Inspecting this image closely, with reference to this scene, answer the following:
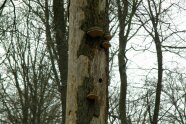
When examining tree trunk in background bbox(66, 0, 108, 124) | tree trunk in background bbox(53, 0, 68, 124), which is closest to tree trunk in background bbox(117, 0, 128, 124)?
tree trunk in background bbox(53, 0, 68, 124)

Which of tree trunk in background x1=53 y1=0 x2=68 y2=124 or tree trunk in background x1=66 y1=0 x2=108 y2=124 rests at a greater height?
tree trunk in background x1=53 y1=0 x2=68 y2=124

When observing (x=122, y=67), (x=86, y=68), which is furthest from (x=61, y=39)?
(x=86, y=68)

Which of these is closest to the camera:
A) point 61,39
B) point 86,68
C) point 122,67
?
point 86,68

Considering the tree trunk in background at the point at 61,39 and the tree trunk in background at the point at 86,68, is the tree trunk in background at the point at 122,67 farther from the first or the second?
the tree trunk in background at the point at 86,68

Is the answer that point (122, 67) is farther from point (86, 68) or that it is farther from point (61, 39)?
point (86, 68)

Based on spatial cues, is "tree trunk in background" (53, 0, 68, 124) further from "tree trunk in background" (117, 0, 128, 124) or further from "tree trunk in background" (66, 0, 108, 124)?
"tree trunk in background" (66, 0, 108, 124)

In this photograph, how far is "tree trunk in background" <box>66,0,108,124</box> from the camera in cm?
316

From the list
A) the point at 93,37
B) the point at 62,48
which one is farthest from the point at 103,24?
the point at 62,48

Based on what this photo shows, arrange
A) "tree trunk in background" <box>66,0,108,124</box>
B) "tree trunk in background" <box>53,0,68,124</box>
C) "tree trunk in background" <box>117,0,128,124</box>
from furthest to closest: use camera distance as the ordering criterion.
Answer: "tree trunk in background" <box>117,0,128,124</box> → "tree trunk in background" <box>53,0,68,124</box> → "tree trunk in background" <box>66,0,108,124</box>

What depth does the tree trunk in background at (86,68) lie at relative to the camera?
316 cm

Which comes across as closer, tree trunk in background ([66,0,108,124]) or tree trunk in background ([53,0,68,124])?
tree trunk in background ([66,0,108,124])

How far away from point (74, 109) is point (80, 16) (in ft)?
2.91

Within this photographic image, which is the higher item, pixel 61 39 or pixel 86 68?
pixel 61 39

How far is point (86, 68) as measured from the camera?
327cm
